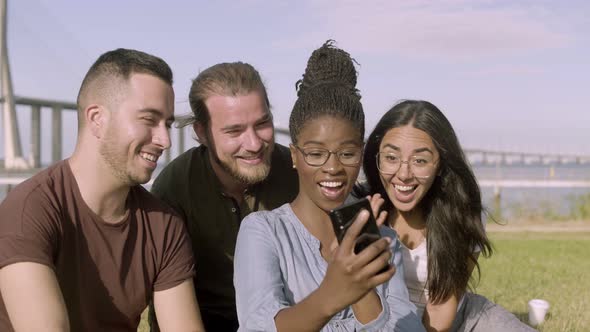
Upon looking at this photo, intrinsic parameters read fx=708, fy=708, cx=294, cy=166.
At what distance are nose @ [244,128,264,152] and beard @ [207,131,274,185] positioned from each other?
0.05m

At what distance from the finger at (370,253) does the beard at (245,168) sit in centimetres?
181

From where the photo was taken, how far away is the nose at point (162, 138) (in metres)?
2.93

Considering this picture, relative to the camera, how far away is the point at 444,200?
3455 millimetres

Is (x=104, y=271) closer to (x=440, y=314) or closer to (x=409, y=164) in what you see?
(x=409, y=164)

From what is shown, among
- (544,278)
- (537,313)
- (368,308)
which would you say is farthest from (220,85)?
(544,278)

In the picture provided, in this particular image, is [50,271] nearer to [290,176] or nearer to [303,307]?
[303,307]

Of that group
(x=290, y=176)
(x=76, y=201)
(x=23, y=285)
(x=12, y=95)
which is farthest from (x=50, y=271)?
(x=12, y=95)

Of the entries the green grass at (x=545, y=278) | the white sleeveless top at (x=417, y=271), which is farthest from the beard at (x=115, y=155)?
the green grass at (x=545, y=278)

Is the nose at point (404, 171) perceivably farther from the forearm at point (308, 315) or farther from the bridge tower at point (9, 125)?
the bridge tower at point (9, 125)

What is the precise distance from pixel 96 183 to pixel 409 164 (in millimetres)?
1401

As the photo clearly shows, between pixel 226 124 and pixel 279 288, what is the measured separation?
4.66 ft

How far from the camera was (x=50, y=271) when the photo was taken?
2.63m

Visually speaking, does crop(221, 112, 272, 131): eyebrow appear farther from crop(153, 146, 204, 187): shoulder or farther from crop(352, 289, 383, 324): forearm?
crop(352, 289, 383, 324): forearm

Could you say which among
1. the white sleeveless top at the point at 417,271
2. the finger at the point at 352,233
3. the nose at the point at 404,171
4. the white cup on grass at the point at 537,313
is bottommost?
the white cup on grass at the point at 537,313
